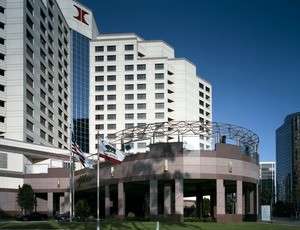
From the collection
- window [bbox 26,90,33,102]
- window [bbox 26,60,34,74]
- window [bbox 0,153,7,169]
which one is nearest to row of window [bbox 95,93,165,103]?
window [bbox 26,60,34,74]

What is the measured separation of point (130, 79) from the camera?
132 m

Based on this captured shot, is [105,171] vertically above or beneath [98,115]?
beneath

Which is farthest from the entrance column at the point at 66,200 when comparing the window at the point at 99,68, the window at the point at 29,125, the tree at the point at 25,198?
the window at the point at 99,68

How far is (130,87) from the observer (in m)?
132

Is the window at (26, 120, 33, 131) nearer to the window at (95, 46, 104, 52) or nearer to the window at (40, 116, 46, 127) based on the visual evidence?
the window at (40, 116, 46, 127)

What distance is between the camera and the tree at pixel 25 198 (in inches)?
2943

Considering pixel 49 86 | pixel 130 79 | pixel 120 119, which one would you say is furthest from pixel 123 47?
pixel 49 86

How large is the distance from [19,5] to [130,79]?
48.9 meters

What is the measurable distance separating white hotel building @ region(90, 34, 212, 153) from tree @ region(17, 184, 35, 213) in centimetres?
5130

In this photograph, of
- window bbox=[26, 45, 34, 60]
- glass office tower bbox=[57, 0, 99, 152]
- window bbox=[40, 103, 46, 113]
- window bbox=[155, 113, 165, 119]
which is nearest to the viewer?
window bbox=[26, 45, 34, 60]

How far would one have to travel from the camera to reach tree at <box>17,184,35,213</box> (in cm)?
7475

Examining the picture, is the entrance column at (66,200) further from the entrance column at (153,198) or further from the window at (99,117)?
the window at (99,117)

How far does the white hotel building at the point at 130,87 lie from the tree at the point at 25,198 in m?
51.3

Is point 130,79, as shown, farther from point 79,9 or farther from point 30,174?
point 30,174
